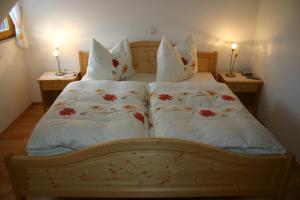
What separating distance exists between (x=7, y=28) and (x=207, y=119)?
2660 mm

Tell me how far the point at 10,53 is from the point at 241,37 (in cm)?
291

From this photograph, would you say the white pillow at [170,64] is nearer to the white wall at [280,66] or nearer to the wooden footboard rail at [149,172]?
the white wall at [280,66]

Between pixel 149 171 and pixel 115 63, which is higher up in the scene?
pixel 115 63

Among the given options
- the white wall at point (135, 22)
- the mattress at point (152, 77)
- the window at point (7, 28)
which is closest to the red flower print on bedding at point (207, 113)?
the mattress at point (152, 77)

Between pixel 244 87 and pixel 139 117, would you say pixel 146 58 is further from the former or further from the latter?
pixel 139 117

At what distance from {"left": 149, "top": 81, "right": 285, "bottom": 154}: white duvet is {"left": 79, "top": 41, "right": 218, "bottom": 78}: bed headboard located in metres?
0.87

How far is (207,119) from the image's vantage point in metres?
1.85

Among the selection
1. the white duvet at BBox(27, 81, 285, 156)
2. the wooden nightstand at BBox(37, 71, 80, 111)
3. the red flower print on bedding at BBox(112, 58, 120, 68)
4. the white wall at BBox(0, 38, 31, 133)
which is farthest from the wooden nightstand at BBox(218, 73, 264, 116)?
the white wall at BBox(0, 38, 31, 133)

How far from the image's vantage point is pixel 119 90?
236 centimetres

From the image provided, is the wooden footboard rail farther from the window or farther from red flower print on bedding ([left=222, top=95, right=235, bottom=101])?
the window

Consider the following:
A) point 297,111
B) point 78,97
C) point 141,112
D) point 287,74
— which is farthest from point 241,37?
point 78,97

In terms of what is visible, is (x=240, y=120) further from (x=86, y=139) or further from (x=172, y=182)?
(x=86, y=139)

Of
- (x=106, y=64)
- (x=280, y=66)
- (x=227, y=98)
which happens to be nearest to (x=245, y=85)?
(x=280, y=66)

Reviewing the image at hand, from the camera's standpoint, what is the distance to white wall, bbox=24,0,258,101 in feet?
10.1
